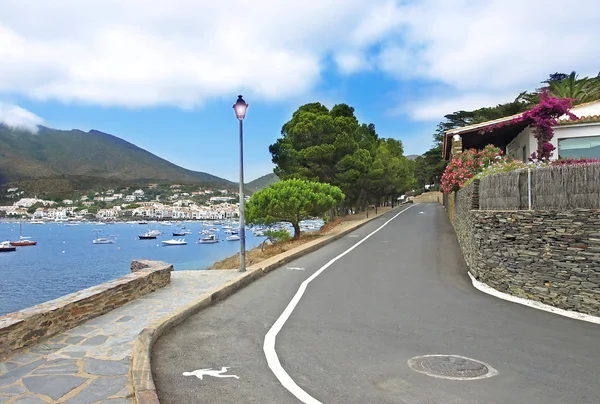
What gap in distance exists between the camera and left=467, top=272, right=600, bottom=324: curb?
324 inches

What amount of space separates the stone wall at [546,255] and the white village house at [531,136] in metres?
10.8

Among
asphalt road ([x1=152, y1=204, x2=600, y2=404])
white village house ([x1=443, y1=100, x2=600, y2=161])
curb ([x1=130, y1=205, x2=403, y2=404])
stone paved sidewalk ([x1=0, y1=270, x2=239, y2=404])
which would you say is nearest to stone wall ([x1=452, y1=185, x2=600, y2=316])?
asphalt road ([x1=152, y1=204, x2=600, y2=404])

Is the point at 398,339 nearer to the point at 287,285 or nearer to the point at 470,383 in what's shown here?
the point at 470,383

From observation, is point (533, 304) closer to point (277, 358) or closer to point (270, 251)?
point (277, 358)

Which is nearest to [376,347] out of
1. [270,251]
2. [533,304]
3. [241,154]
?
[533,304]

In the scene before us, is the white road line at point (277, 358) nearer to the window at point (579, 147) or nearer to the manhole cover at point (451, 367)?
the manhole cover at point (451, 367)

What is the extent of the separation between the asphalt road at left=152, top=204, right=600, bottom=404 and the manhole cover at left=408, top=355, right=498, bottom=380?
0.40 feet

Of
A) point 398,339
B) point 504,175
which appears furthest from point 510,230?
point 398,339

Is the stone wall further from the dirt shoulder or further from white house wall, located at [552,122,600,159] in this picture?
white house wall, located at [552,122,600,159]

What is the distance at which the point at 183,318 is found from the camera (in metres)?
7.95

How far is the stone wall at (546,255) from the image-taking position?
8.34 meters

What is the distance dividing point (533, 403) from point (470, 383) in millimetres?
701

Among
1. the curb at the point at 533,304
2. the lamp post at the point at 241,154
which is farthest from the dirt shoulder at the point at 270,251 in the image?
the curb at the point at 533,304

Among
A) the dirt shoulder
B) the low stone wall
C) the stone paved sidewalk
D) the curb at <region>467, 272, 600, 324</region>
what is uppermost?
the low stone wall
